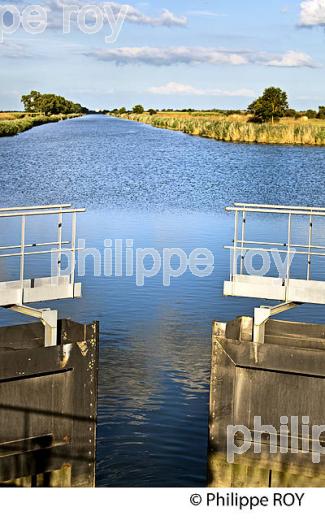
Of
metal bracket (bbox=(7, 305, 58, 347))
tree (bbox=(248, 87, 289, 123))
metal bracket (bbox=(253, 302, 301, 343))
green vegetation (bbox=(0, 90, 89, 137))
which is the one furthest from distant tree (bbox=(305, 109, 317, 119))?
metal bracket (bbox=(7, 305, 58, 347))

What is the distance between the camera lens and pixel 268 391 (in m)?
11.3

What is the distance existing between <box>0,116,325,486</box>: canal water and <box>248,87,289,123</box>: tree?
139ft

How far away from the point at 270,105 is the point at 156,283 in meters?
86.4

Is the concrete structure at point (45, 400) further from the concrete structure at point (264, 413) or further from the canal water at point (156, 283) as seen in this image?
the concrete structure at point (264, 413)

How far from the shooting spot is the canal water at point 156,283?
1355cm

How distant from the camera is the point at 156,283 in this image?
72.8 ft

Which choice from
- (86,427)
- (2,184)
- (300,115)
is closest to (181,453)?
(86,427)

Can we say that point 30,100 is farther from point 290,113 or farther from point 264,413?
point 264,413

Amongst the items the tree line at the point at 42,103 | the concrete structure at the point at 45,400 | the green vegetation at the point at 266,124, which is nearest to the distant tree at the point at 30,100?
the tree line at the point at 42,103

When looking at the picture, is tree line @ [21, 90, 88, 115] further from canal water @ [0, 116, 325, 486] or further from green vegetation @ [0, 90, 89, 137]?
canal water @ [0, 116, 325, 486]

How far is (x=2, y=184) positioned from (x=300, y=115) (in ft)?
250

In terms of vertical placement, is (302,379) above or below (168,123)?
below

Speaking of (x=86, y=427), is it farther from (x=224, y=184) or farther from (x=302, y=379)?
(x=224, y=184)

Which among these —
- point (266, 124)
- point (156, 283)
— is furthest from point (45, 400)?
point (266, 124)
